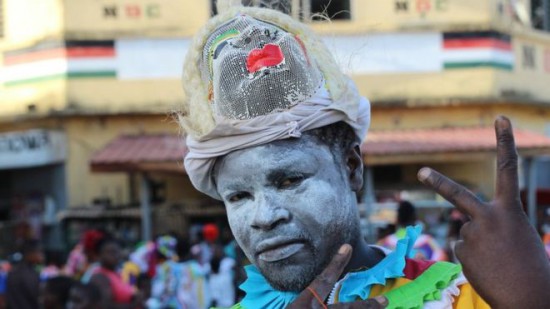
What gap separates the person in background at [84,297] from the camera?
18.9 feet

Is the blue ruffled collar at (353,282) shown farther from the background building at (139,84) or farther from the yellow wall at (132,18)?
the yellow wall at (132,18)

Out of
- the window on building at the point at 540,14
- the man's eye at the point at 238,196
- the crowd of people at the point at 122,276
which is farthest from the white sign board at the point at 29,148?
the man's eye at the point at 238,196

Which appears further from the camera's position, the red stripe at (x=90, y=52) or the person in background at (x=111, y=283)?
the red stripe at (x=90, y=52)

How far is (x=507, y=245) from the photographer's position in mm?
1894

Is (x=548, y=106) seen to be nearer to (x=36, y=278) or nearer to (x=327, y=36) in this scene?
(x=36, y=278)

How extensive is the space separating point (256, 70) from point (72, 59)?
14.0m

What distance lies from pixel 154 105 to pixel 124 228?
7.78 ft

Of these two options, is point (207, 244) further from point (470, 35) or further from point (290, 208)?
point (290, 208)

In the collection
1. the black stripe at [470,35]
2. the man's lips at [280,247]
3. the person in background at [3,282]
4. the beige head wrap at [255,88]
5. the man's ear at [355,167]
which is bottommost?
the person in background at [3,282]

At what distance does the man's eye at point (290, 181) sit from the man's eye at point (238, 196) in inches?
4.3

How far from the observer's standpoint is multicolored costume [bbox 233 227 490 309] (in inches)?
91.1

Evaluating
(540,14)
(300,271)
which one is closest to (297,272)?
(300,271)

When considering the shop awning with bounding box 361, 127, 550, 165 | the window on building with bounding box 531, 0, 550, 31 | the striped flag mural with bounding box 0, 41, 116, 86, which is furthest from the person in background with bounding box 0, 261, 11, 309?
the window on building with bounding box 531, 0, 550, 31

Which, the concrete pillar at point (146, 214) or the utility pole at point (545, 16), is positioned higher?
the utility pole at point (545, 16)
